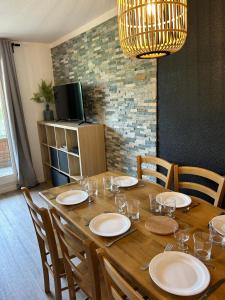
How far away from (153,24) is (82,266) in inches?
57.4

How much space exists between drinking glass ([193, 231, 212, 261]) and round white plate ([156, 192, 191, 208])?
0.32m

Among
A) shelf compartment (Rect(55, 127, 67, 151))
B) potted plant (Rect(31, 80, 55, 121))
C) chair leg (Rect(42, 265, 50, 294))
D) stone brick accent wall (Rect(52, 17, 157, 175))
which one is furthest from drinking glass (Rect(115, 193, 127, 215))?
potted plant (Rect(31, 80, 55, 121))

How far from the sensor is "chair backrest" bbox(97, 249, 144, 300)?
2.40 ft

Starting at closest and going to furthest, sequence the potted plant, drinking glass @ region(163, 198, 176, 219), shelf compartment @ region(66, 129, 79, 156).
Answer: drinking glass @ region(163, 198, 176, 219), shelf compartment @ region(66, 129, 79, 156), the potted plant

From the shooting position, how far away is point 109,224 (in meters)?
1.35

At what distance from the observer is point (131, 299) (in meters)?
0.74

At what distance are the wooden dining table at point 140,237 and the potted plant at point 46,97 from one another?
8.10ft

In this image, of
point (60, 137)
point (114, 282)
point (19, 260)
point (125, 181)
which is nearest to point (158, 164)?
point (125, 181)

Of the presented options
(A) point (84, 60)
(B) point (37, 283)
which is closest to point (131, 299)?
(B) point (37, 283)

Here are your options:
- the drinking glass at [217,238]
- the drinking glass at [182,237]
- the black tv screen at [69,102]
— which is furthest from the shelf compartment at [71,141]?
the drinking glass at [217,238]

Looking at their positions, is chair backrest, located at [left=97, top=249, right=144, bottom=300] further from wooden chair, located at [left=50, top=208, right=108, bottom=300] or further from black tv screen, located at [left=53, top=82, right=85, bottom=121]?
black tv screen, located at [left=53, top=82, right=85, bottom=121]

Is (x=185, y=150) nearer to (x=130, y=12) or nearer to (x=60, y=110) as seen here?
(x=130, y=12)

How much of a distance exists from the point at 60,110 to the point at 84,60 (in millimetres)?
877

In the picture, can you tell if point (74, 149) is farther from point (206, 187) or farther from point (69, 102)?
point (206, 187)
